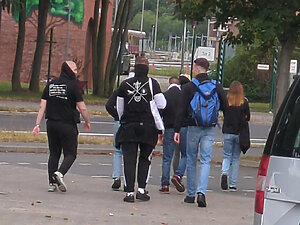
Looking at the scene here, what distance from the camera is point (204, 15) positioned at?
16641 millimetres

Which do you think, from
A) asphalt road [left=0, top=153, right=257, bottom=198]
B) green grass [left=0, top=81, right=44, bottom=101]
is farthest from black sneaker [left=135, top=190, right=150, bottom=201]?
green grass [left=0, top=81, right=44, bottom=101]

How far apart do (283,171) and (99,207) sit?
507 cm

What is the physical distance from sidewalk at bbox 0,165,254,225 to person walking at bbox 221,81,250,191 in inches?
18.4

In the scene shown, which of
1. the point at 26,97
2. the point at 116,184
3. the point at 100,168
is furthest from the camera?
the point at 26,97

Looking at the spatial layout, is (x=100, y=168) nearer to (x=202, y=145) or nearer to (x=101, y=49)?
(x=202, y=145)

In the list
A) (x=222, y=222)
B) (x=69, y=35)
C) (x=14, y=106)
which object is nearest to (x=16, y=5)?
(x=14, y=106)

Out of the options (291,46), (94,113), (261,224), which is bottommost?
(94,113)

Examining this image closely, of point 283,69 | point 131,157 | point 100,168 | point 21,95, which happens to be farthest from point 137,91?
point 21,95

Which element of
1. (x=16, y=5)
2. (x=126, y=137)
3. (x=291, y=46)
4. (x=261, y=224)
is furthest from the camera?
(x=16, y=5)

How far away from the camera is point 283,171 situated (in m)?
5.34

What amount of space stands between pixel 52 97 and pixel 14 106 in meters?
19.2

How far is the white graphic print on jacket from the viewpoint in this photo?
10.5 meters

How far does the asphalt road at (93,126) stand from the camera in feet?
72.9

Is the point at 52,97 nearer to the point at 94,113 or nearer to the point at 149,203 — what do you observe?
the point at 149,203
